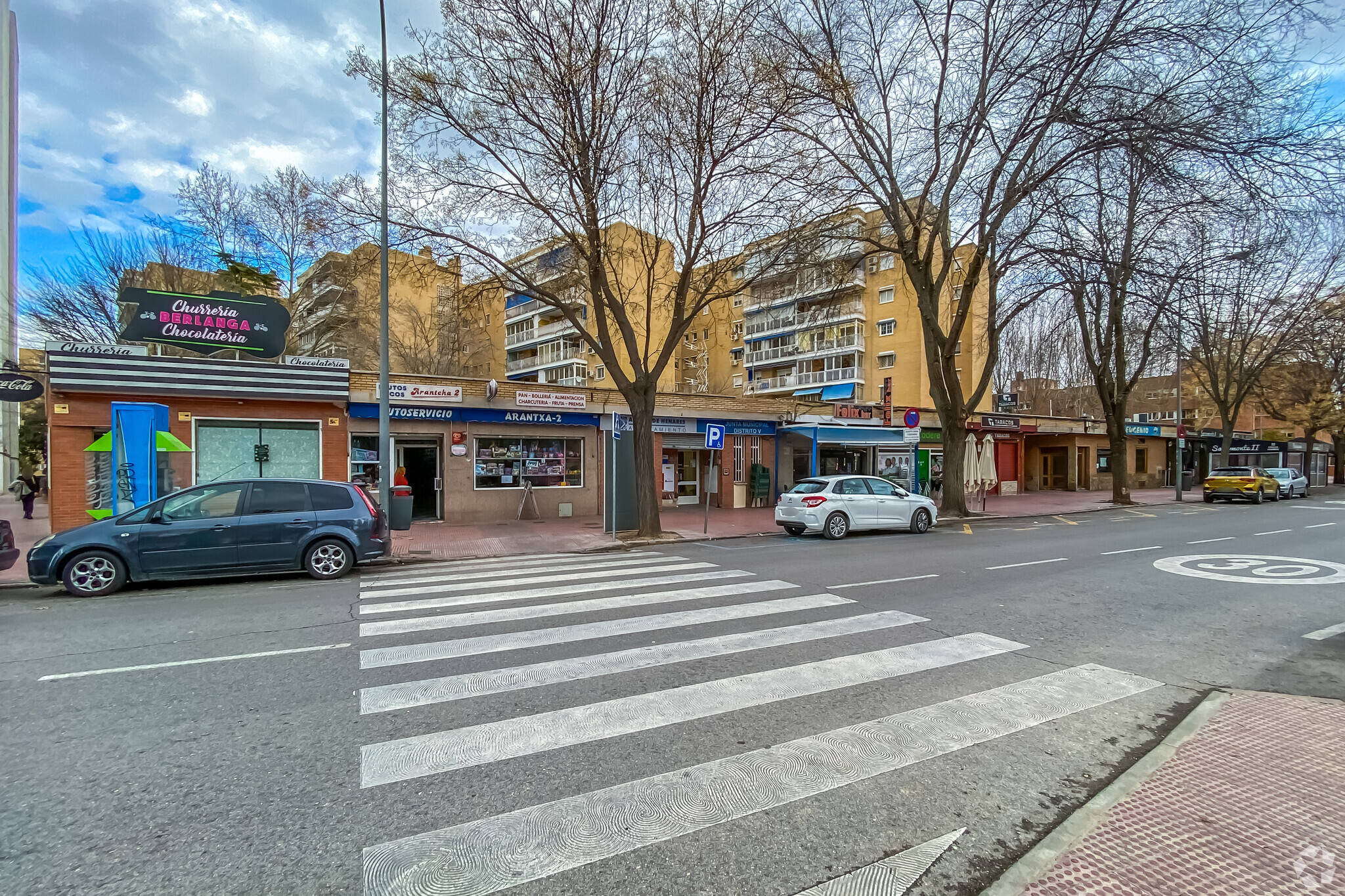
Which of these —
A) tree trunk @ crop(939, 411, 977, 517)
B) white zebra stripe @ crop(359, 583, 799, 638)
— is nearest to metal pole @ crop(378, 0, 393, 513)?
white zebra stripe @ crop(359, 583, 799, 638)

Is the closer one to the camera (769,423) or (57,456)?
(57,456)

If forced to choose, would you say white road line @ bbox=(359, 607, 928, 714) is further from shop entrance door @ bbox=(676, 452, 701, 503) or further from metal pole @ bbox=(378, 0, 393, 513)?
shop entrance door @ bbox=(676, 452, 701, 503)

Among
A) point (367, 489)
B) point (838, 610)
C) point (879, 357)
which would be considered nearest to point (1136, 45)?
point (838, 610)

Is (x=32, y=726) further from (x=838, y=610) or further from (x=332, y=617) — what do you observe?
(x=838, y=610)

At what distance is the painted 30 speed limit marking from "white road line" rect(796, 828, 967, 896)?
29.1 feet

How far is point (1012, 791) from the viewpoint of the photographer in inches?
127

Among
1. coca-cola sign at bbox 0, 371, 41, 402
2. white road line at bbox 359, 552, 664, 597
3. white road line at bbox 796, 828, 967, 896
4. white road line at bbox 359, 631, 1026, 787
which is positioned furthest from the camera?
coca-cola sign at bbox 0, 371, 41, 402

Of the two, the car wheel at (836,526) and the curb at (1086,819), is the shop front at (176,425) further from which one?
the curb at (1086,819)

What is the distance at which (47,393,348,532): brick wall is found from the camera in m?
13.8

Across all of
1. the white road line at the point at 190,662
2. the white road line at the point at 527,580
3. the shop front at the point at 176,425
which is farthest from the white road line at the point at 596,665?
the shop front at the point at 176,425

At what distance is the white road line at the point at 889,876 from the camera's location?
2451mm

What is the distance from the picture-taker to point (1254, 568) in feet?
32.0

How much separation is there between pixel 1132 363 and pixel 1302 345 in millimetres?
11512

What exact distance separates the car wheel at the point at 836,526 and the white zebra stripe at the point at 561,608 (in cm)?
608
